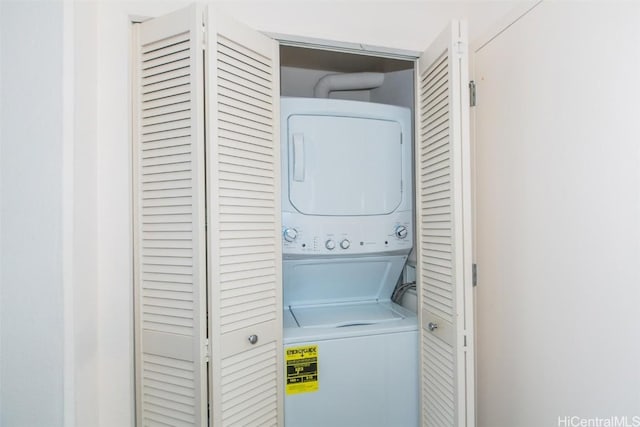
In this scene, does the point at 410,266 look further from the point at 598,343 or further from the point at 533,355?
the point at 598,343

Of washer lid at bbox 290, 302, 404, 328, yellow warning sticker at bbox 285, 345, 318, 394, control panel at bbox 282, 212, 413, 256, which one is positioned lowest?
yellow warning sticker at bbox 285, 345, 318, 394

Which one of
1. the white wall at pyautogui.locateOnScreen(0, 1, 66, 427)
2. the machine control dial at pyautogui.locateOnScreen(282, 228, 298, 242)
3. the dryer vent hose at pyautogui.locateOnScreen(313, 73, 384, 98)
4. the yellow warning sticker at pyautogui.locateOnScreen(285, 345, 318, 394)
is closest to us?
the white wall at pyautogui.locateOnScreen(0, 1, 66, 427)

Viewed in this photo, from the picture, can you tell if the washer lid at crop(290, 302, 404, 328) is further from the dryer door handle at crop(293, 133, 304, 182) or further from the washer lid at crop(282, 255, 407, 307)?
the dryer door handle at crop(293, 133, 304, 182)

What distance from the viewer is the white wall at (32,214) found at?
1392 mm

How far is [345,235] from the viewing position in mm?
2135

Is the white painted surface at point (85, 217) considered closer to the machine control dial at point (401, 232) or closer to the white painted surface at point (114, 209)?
the white painted surface at point (114, 209)

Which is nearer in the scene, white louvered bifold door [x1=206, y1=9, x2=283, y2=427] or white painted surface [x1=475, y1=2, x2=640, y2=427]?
white painted surface [x1=475, y1=2, x2=640, y2=427]

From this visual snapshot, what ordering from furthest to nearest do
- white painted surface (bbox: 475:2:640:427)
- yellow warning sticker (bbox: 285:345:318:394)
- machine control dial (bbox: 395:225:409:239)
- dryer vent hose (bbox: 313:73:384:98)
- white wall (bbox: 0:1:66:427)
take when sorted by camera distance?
dryer vent hose (bbox: 313:73:384:98), machine control dial (bbox: 395:225:409:239), yellow warning sticker (bbox: 285:345:318:394), white wall (bbox: 0:1:66:427), white painted surface (bbox: 475:2:640:427)

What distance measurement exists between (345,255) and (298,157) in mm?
729

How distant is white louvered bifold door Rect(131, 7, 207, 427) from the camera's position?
148 cm

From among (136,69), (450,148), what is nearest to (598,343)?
(450,148)

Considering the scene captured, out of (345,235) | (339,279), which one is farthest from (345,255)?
(339,279)

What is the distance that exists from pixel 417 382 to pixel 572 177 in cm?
146

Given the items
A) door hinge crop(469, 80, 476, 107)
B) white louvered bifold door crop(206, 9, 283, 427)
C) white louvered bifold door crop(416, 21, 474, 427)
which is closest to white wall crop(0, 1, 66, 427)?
white louvered bifold door crop(206, 9, 283, 427)
